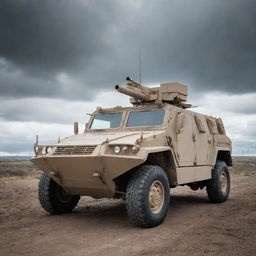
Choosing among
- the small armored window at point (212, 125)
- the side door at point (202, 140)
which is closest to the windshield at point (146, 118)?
the side door at point (202, 140)

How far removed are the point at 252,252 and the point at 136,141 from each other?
2.40 meters

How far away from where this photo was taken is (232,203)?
29.5ft

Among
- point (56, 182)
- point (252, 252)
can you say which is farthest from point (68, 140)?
point (252, 252)

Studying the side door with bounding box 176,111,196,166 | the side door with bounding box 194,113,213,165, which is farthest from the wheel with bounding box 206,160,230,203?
the side door with bounding box 176,111,196,166

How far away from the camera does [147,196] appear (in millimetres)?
5918

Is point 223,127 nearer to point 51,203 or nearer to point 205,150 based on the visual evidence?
point 205,150

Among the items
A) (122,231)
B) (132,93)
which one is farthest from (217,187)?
(122,231)

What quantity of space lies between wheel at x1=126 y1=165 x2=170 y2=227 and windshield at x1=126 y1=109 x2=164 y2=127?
1.39 meters

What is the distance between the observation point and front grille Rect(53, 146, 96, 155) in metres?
6.29

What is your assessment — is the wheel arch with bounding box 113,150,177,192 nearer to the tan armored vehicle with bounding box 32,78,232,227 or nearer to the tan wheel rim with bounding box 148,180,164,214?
the tan armored vehicle with bounding box 32,78,232,227

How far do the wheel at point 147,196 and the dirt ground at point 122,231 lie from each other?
19 cm

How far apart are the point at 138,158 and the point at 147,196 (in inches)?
24.3

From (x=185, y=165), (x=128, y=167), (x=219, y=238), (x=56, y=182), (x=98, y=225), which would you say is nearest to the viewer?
(x=219, y=238)

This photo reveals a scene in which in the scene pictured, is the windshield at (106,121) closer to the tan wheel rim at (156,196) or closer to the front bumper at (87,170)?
the front bumper at (87,170)
